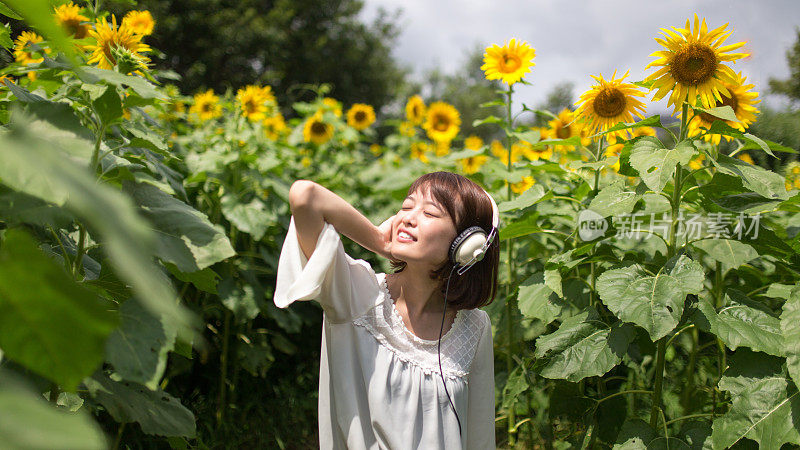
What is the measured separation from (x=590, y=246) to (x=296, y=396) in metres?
2.05

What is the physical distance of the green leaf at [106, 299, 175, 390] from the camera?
941mm

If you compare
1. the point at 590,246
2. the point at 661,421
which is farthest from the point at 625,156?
the point at 661,421

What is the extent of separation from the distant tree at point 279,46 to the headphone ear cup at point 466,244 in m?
9.18

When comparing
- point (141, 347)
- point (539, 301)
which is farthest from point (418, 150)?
point (141, 347)

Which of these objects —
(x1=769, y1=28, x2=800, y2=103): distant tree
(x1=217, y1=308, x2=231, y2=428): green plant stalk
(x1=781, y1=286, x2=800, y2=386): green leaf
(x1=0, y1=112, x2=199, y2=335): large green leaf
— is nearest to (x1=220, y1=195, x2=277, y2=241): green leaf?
(x1=217, y1=308, x2=231, y2=428): green plant stalk

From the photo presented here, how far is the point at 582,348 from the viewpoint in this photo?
181cm

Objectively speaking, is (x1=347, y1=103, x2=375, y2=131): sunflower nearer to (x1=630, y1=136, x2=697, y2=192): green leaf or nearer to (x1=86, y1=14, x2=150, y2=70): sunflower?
(x1=86, y1=14, x2=150, y2=70): sunflower

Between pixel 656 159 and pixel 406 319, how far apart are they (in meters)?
0.82

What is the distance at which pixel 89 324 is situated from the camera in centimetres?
42

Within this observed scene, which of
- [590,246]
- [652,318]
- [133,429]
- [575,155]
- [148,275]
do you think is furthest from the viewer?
[575,155]

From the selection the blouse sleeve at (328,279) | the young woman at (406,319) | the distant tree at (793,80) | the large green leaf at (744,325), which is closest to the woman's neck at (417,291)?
the young woman at (406,319)

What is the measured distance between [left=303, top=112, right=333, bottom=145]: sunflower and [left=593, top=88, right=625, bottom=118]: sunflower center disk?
2.46 m

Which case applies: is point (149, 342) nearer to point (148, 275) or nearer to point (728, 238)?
point (148, 275)

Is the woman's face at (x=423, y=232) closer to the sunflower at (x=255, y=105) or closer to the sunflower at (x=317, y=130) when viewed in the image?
the sunflower at (x=255, y=105)
